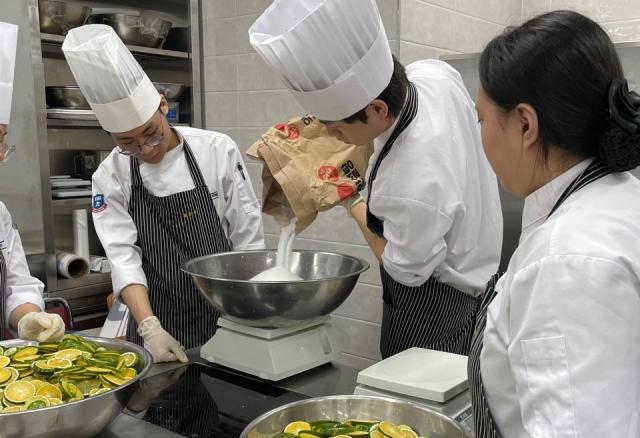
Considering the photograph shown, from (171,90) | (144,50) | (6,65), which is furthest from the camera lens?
(171,90)

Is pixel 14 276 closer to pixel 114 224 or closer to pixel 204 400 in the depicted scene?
pixel 114 224

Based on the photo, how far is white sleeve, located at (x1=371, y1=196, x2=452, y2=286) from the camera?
5.20ft

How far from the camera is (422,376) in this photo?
4.39ft

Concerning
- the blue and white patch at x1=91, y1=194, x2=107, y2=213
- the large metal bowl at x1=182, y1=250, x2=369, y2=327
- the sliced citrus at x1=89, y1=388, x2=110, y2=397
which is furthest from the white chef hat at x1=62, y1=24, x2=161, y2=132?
the sliced citrus at x1=89, y1=388, x2=110, y2=397

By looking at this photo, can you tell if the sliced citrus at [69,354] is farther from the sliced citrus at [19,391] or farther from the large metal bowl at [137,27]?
the large metal bowl at [137,27]

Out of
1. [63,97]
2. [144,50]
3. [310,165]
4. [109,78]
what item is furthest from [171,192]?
[144,50]

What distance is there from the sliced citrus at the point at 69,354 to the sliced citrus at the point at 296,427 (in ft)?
1.77

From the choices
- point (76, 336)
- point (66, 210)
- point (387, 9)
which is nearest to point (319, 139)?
point (76, 336)

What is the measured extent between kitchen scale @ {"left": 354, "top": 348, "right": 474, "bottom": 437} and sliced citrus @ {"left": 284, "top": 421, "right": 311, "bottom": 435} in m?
0.19

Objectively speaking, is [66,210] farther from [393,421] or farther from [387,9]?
[393,421]

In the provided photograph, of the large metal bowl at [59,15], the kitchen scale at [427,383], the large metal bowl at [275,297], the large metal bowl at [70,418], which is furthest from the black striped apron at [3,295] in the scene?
the large metal bowl at [59,15]

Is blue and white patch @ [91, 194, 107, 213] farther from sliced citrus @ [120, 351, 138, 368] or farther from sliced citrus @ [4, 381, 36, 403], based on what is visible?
sliced citrus @ [4, 381, 36, 403]

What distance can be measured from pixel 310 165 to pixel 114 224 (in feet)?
2.91

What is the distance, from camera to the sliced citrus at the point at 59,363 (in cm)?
133
